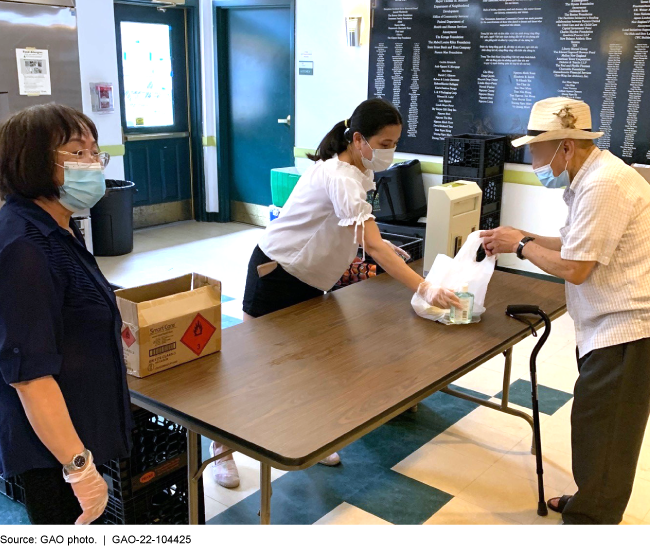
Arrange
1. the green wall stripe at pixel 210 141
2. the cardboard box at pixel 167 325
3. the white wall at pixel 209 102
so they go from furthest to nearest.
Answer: the green wall stripe at pixel 210 141, the white wall at pixel 209 102, the cardboard box at pixel 167 325

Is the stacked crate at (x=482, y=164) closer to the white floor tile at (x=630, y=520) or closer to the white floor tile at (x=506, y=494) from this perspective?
the white floor tile at (x=506, y=494)

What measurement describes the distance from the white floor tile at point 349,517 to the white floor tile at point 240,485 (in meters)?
0.33

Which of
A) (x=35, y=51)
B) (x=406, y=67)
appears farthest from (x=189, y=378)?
(x=406, y=67)

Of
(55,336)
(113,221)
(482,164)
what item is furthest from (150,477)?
(113,221)

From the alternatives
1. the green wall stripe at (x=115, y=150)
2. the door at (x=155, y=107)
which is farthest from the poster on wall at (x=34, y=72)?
the door at (x=155, y=107)

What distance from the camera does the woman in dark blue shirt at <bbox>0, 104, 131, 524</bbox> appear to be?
54.4 inches

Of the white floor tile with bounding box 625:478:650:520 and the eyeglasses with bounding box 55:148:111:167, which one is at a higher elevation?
the eyeglasses with bounding box 55:148:111:167

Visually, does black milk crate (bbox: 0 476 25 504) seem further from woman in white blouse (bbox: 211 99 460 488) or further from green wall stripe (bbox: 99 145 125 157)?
green wall stripe (bbox: 99 145 125 157)

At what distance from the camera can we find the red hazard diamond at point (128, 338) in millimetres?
1903

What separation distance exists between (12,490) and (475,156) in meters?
3.89

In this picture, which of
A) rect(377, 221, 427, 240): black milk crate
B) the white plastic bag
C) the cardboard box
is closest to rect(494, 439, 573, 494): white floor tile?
the white plastic bag

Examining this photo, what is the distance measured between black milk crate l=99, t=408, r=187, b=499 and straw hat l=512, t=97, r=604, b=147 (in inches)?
58.7

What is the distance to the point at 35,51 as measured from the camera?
5098 mm

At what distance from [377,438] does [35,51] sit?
386 cm
